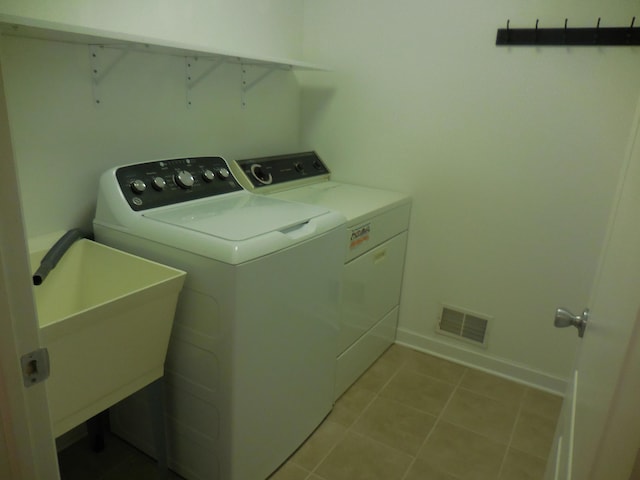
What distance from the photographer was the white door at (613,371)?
1.44 ft

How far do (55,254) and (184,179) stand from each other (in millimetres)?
540

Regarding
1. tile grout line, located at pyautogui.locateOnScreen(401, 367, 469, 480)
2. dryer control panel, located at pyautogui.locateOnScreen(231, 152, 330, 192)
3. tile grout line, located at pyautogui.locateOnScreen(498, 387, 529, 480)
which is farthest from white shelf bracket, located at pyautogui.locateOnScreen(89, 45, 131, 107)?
tile grout line, located at pyautogui.locateOnScreen(498, 387, 529, 480)

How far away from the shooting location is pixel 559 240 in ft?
6.83

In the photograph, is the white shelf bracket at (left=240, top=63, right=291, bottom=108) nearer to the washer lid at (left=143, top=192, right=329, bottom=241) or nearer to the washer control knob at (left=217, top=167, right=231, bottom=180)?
the washer control knob at (left=217, top=167, right=231, bottom=180)

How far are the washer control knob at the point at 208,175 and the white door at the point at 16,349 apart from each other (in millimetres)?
1203

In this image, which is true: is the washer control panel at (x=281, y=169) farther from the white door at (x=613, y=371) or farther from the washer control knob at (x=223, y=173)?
the white door at (x=613, y=371)

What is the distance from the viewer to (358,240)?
1896mm

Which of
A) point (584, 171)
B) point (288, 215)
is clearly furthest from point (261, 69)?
point (584, 171)

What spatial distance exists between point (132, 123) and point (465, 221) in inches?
64.6

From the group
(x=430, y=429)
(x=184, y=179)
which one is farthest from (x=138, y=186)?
(x=430, y=429)

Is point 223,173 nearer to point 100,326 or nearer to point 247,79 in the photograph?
point 247,79

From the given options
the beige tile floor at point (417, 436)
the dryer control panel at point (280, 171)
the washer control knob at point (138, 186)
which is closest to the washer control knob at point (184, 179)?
the washer control knob at point (138, 186)

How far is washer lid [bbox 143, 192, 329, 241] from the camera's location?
1384 millimetres

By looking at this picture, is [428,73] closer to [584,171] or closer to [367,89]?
[367,89]
